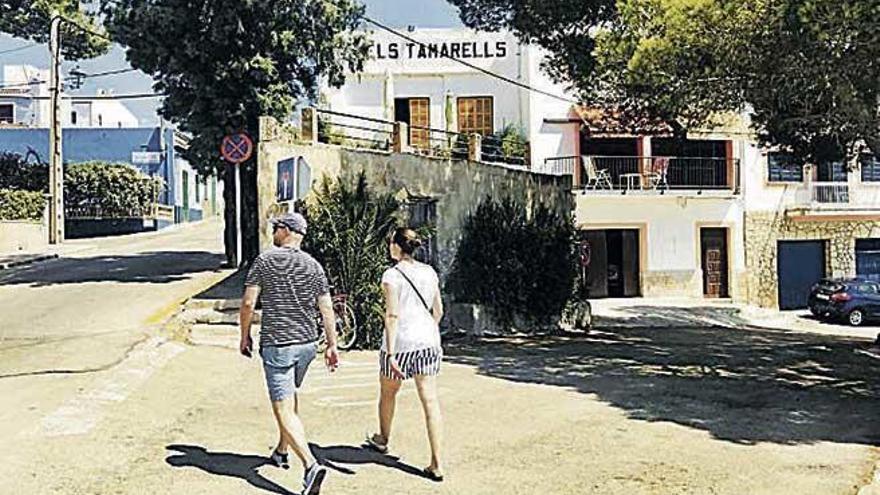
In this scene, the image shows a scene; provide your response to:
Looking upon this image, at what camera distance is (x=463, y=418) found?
9758 mm

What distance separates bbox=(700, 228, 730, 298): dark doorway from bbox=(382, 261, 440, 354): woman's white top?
2798cm

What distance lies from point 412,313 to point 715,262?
2856 centimetres

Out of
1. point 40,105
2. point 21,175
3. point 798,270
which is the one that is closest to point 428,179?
point 798,270

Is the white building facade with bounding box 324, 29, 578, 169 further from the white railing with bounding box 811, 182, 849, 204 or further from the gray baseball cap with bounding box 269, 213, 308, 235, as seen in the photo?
the gray baseball cap with bounding box 269, 213, 308, 235

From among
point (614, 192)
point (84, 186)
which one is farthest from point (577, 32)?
point (84, 186)

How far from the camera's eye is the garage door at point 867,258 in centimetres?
3631

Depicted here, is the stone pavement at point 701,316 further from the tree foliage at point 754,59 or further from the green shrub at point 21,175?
the green shrub at point 21,175

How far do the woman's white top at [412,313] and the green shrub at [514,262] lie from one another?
11116 millimetres

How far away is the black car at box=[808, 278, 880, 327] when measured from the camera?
30.6 metres

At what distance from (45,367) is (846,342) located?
50.3 feet

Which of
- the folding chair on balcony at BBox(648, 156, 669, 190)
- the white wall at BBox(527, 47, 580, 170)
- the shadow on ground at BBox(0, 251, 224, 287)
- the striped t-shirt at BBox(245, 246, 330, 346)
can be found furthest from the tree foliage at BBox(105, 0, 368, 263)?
the striped t-shirt at BBox(245, 246, 330, 346)

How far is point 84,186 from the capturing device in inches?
1645

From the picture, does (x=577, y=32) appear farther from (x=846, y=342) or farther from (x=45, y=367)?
(x=45, y=367)

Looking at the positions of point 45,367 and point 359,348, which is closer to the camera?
point 45,367
